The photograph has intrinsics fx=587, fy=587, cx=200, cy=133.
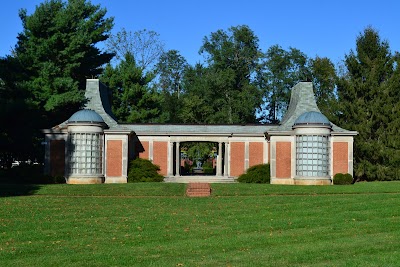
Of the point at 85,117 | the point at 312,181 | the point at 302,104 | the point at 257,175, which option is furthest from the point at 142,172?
the point at 302,104

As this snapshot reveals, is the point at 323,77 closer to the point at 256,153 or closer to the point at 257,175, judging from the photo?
the point at 256,153

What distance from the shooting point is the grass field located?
11.4 metres

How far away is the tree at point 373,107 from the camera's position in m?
40.2

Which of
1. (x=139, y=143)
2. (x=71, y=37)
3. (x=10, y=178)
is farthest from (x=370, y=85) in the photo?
(x=10, y=178)

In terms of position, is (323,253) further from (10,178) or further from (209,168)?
(209,168)

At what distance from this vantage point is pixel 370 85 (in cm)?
4109

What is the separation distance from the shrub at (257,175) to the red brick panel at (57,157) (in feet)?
37.5

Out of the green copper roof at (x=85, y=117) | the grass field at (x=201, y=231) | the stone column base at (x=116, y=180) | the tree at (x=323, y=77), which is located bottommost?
the grass field at (x=201, y=231)

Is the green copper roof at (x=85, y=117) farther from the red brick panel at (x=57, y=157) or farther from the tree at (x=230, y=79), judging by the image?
the tree at (x=230, y=79)

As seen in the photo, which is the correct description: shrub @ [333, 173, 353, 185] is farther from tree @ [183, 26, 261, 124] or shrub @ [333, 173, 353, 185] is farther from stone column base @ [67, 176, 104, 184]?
tree @ [183, 26, 261, 124]

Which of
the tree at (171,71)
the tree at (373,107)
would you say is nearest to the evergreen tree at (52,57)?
the tree at (373,107)

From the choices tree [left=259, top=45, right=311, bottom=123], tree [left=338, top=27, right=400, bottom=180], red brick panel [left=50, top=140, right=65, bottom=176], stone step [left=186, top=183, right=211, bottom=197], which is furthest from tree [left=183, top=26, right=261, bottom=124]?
stone step [left=186, top=183, right=211, bottom=197]

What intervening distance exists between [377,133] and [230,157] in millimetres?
10419

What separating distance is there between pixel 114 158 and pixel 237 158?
8813mm
